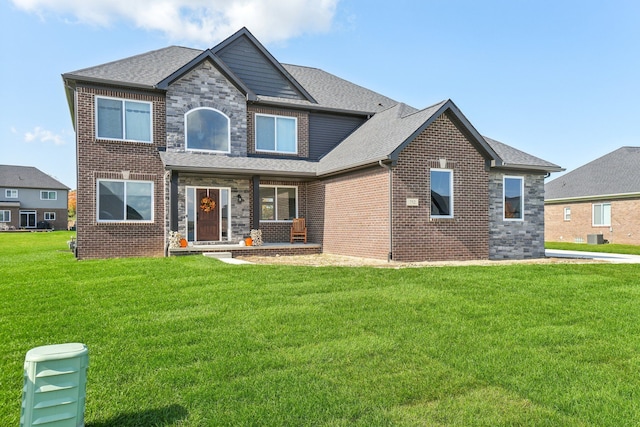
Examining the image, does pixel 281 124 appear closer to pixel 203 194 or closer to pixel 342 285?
pixel 203 194

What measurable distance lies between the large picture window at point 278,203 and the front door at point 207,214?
1.88 m

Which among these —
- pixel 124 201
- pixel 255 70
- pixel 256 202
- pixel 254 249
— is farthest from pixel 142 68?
pixel 254 249

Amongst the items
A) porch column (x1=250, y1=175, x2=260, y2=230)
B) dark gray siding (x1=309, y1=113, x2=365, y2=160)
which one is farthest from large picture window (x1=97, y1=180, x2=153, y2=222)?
dark gray siding (x1=309, y1=113, x2=365, y2=160)

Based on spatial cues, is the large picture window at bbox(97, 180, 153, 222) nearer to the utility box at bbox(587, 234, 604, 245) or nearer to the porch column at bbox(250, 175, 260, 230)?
the porch column at bbox(250, 175, 260, 230)

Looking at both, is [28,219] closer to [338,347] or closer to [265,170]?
[265,170]

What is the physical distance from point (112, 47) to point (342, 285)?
50.7ft

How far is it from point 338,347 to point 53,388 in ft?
8.94

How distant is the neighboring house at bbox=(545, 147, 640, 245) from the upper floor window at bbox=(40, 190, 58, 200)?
5281cm

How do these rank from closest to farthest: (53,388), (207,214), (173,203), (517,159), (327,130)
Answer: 1. (53,388)
2. (173,203)
3. (517,159)
4. (207,214)
5. (327,130)

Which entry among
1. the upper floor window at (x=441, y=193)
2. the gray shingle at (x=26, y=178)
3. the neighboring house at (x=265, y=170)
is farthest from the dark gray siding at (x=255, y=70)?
the gray shingle at (x=26, y=178)

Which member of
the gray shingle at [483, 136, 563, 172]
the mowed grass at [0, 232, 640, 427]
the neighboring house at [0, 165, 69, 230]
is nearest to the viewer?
the mowed grass at [0, 232, 640, 427]

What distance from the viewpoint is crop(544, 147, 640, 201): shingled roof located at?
78.4ft

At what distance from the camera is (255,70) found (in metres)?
17.2

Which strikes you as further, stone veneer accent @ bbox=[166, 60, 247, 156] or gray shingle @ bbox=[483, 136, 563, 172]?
stone veneer accent @ bbox=[166, 60, 247, 156]
